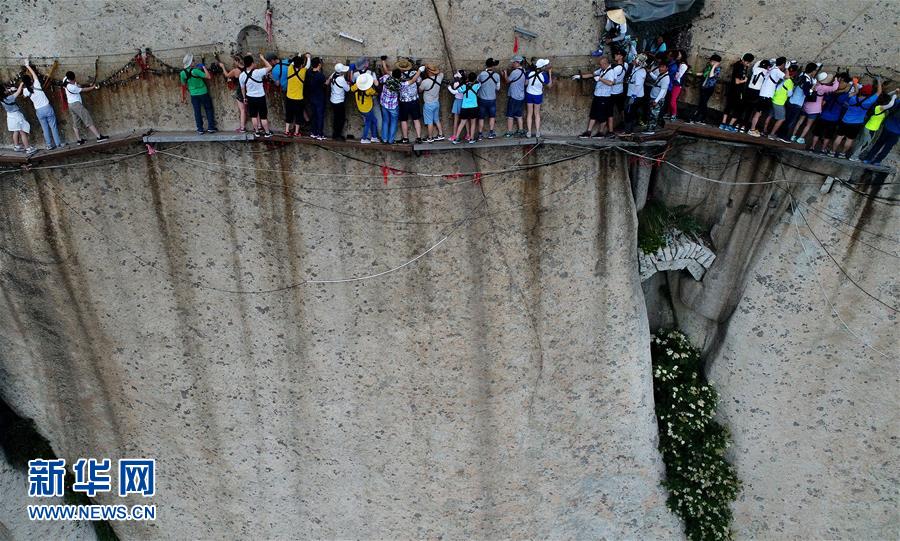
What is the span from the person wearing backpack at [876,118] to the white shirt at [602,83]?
4.47 m

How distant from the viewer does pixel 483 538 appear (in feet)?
53.0

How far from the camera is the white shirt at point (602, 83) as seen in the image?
1277 centimetres

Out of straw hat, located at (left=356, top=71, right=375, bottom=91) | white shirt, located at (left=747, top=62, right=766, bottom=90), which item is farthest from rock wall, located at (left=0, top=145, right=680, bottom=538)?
white shirt, located at (left=747, top=62, right=766, bottom=90)

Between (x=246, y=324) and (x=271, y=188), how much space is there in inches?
113

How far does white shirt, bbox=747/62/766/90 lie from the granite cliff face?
0.57m

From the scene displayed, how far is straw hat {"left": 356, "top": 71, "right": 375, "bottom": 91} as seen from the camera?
12586 mm

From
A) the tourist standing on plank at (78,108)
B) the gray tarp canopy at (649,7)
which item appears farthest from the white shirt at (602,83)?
the tourist standing on plank at (78,108)

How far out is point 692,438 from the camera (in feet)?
51.5

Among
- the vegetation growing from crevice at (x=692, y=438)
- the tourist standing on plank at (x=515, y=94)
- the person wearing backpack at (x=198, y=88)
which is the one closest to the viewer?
the person wearing backpack at (x=198, y=88)

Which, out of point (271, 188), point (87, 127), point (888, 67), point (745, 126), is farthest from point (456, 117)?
point (888, 67)

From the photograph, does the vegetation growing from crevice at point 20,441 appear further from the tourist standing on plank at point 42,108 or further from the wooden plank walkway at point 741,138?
the wooden plank walkway at point 741,138

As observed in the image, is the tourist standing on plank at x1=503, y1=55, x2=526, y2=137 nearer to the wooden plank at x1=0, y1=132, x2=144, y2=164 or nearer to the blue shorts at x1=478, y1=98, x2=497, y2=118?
the blue shorts at x1=478, y1=98, x2=497, y2=118

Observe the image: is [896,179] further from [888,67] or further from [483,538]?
[483,538]

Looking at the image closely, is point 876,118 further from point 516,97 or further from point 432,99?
point 432,99
